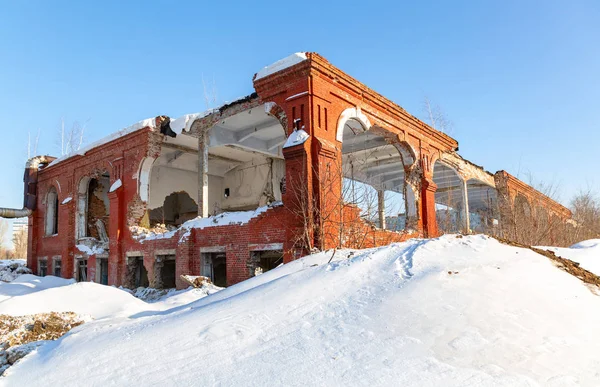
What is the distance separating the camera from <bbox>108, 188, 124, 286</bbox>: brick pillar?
15.9 m

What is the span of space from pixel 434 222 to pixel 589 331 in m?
12.2

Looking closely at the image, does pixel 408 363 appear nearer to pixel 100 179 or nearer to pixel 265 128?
pixel 265 128

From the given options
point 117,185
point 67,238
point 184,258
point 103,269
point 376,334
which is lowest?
point 103,269

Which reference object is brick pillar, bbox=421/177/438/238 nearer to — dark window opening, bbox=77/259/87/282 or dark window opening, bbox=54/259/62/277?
dark window opening, bbox=77/259/87/282

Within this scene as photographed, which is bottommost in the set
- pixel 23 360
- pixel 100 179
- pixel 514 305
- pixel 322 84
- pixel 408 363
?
pixel 23 360

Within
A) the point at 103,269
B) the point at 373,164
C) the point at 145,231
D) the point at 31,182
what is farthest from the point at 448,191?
the point at 31,182

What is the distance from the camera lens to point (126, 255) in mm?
15852

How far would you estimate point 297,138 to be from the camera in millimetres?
11000

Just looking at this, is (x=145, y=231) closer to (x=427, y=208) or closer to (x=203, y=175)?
(x=203, y=175)

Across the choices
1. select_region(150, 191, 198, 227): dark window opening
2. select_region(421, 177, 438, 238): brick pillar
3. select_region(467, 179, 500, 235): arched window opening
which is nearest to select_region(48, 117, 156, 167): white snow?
select_region(150, 191, 198, 227): dark window opening

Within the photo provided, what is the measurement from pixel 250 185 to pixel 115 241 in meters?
7.08

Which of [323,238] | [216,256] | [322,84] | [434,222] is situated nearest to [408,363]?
[323,238]

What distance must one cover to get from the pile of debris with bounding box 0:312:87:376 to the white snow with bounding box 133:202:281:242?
495 centimetres

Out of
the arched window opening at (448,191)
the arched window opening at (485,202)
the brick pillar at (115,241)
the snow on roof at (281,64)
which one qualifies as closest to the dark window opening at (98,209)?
the brick pillar at (115,241)
